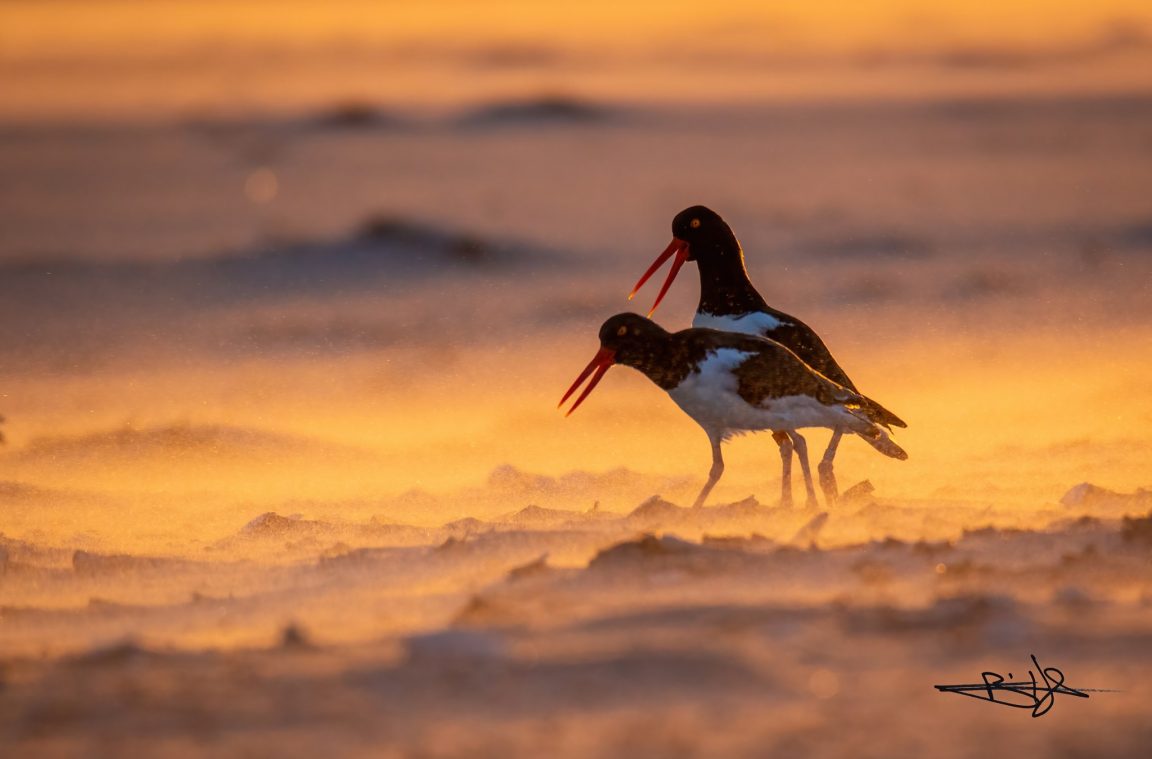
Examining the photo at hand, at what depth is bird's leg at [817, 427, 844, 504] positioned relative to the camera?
8.26 m

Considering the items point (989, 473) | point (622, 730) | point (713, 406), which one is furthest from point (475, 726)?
point (989, 473)

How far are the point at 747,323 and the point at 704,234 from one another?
2.07ft

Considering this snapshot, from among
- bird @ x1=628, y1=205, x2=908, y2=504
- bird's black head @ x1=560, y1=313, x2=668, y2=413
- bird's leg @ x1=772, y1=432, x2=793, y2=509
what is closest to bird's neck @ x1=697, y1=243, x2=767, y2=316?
bird @ x1=628, y1=205, x2=908, y2=504

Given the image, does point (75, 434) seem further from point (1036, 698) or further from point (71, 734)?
point (1036, 698)

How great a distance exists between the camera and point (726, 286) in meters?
9.18

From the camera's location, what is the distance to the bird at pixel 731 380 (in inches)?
305

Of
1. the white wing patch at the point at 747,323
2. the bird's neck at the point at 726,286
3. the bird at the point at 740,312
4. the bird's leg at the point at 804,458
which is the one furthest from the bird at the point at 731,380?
the bird's neck at the point at 726,286

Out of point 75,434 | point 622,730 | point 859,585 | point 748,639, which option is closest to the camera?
point 622,730

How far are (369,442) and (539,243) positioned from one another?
33.3ft

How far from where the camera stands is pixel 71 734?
4.96m
